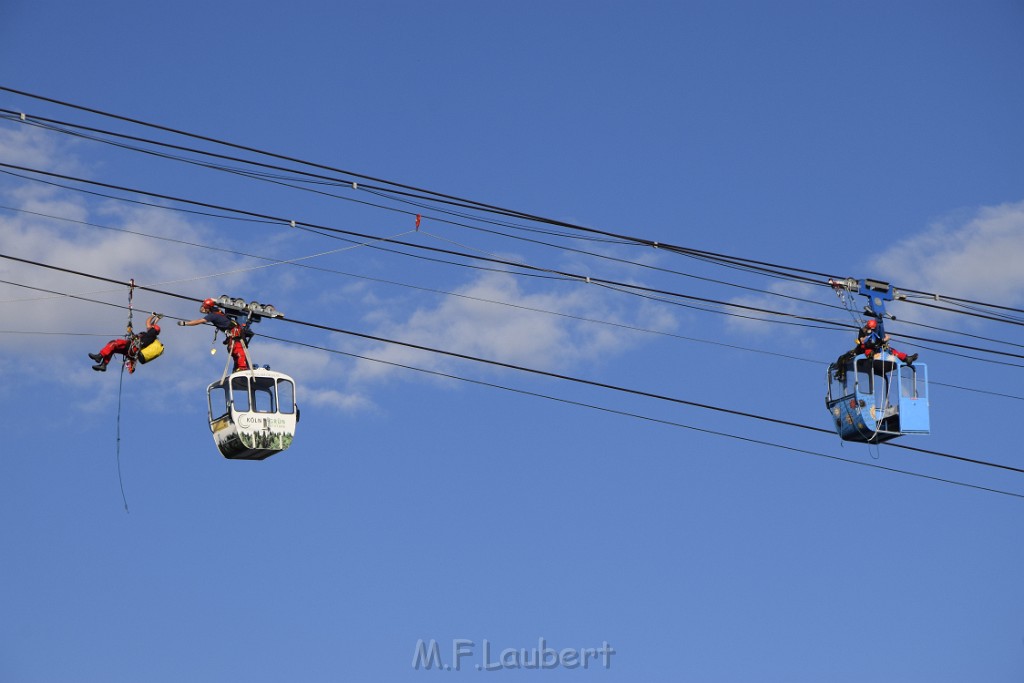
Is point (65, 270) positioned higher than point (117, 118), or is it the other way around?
point (117, 118)

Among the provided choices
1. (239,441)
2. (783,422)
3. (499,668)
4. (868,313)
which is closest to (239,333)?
(239,441)

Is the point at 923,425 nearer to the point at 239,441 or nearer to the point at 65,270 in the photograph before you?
the point at 239,441

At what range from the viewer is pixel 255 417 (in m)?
30.7

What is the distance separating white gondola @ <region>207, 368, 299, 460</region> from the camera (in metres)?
30.6

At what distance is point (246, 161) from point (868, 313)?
12.4m

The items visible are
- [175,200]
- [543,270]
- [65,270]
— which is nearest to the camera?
[65,270]

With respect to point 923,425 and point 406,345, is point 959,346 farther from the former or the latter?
point 406,345

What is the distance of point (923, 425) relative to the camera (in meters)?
33.0

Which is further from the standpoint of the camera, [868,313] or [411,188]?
[868,313]

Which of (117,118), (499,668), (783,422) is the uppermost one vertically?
(117,118)

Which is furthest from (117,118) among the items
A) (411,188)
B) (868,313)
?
(868,313)

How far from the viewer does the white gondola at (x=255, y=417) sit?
3059 cm

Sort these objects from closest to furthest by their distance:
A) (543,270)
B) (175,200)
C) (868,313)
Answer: (175,200), (543,270), (868,313)

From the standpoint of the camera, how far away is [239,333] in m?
30.8
